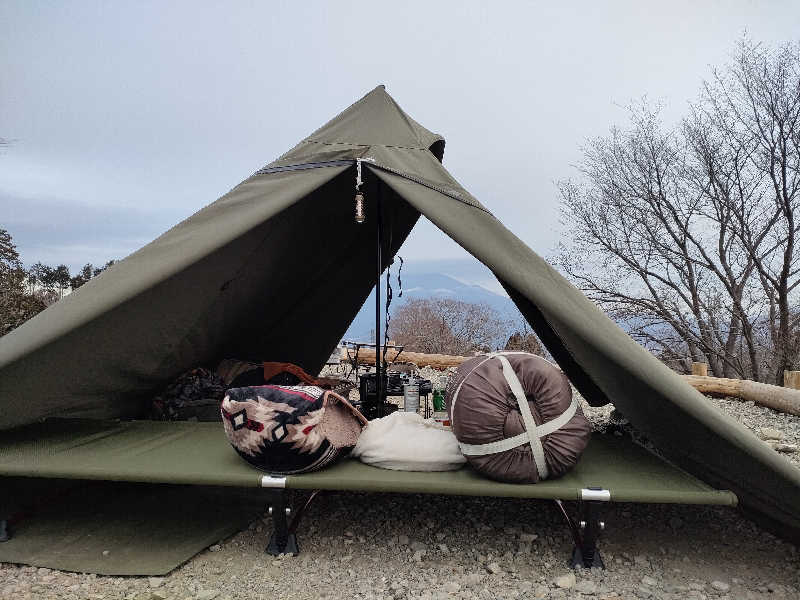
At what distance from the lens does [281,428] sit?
7.12ft

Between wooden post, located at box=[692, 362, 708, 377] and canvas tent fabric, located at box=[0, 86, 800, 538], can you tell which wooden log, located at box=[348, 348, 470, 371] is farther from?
canvas tent fabric, located at box=[0, 86, 800, 538]

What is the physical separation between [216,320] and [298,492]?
1.19m

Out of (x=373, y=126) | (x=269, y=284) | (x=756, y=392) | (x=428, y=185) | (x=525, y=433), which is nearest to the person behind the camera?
(x=525, y=433)

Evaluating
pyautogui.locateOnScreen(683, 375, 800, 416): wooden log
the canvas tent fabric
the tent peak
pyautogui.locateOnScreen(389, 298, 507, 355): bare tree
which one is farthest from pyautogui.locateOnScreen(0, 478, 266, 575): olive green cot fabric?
pyautogui.locateOnScreen(389, 298, 507, 355): bare tree

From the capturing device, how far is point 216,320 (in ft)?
11.5

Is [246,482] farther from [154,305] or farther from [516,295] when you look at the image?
[516,295]

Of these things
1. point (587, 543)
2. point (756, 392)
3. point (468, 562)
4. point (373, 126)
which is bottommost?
point (468, 562)

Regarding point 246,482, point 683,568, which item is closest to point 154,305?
point 246,482

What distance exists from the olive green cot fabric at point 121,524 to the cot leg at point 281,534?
0.27 m

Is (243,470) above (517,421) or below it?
below

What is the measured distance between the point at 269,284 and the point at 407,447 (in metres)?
1.88

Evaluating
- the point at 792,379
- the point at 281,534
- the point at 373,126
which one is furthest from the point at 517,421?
the point at 792,379

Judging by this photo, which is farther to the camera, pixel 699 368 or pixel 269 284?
pixel 699 368

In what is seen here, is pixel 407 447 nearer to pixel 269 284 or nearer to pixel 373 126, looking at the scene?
pixel 373 126
